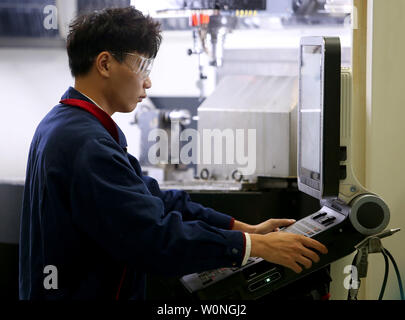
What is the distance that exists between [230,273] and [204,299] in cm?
9

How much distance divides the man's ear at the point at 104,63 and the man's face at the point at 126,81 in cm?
1

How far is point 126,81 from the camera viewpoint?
1.40 meters

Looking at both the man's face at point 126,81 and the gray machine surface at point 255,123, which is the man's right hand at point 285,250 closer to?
the man's face at point 126,81

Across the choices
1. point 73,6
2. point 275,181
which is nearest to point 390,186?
point 275,181

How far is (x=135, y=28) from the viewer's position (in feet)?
4.63

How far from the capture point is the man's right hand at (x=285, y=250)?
1267 mm

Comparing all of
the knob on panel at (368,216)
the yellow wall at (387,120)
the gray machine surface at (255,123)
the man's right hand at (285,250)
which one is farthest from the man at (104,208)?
the gray machine surface at (255,123)

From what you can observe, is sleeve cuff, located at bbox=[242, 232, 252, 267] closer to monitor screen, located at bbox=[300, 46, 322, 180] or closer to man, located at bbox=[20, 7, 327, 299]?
man, located at bbox=[20, 7, 327, 299]

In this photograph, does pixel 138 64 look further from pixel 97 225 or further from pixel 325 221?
pixel 325 221

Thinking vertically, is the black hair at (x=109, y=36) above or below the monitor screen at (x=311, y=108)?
above

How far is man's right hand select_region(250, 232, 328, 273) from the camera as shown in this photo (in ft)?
4.16

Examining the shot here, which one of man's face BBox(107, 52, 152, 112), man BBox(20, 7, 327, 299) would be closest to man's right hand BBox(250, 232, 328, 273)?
man BBox(20, 7, 327, 299)

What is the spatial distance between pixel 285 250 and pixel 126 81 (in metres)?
0.57

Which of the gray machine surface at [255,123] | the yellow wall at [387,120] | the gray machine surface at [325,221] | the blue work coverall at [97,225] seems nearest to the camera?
the blue work coverall at [97,225]
